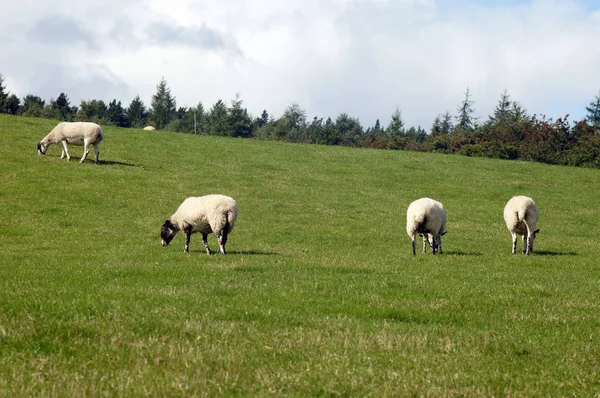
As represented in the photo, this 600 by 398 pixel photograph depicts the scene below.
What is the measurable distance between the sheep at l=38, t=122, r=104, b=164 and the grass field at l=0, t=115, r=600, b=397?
1579 millimetres

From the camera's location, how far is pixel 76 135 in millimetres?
41594

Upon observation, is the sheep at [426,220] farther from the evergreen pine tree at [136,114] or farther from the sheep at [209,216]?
the evergreen pine tree at [136,114]

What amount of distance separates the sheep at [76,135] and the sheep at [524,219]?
86.7 feet

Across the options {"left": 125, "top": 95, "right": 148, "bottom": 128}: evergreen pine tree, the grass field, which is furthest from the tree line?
the grass field

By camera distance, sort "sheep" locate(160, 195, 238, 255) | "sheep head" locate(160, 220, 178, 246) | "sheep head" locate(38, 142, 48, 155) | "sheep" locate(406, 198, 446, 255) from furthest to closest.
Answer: "sheep head" locate(38, 142, 48, 155), "sheep" locate(406, 198, 446, 255), "sheep head" locate(160, 220, 178, 246), "sheep" locate(160, 195, 238, 255)

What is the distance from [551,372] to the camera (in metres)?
8.52

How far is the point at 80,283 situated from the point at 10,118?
148ft

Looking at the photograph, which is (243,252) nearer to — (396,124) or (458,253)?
(458,253)

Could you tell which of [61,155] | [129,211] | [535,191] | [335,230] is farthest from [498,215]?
[61,155]

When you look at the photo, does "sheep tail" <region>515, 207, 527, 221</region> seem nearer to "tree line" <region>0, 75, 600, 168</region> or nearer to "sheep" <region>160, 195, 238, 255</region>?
"sheep" <region>160, 195, 238, 255</region>

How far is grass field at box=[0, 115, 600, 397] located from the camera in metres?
7.54

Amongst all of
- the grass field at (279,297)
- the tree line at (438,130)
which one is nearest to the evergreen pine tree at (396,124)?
the tree line at (438,130)

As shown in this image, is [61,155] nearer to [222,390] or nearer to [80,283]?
[80,283]

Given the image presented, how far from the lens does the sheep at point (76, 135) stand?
4131 centimetres
